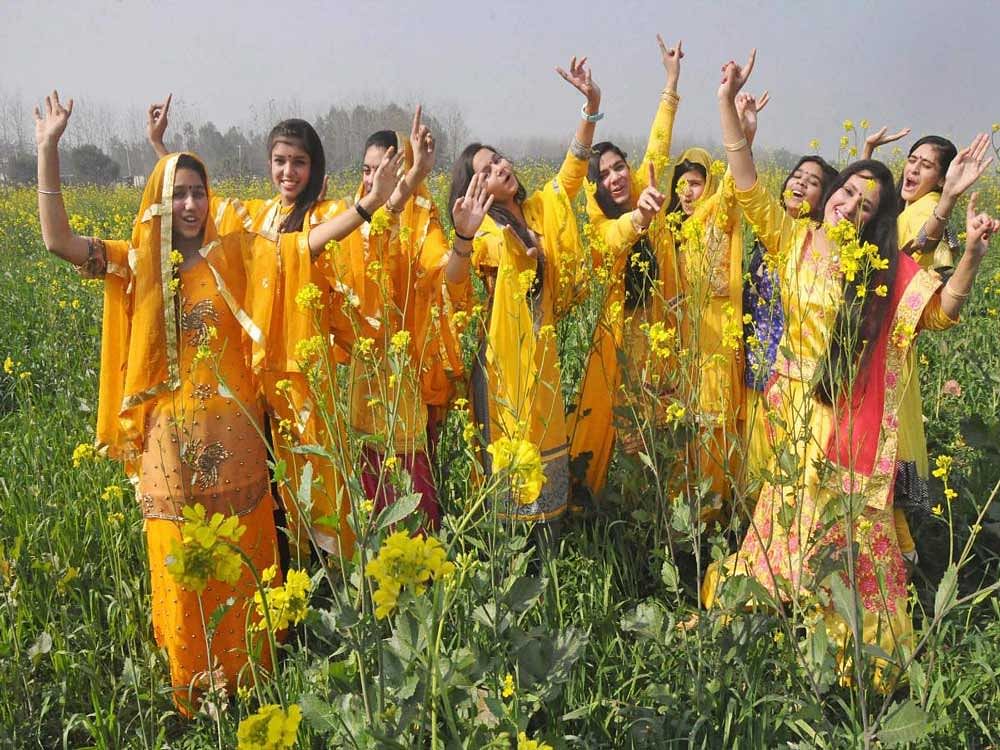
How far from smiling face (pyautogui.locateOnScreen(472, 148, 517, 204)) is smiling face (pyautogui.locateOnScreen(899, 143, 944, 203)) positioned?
2.22m

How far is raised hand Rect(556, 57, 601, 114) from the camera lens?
9.14 feet

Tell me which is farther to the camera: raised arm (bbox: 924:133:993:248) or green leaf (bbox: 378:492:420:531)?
raised arm (bbox: 924:133:993:248)

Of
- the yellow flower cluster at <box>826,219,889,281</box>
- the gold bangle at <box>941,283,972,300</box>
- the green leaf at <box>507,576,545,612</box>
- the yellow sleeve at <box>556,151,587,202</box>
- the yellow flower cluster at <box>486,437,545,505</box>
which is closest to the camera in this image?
the yellow flower cluster at <box>486,437,545,505</box>

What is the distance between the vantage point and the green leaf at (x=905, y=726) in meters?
1.23

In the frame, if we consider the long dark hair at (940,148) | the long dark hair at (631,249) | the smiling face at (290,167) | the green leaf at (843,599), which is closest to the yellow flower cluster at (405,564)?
the green leaf at (843,599)

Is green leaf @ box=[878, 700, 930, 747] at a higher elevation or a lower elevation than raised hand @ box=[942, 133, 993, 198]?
lower

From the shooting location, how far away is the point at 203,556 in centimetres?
88

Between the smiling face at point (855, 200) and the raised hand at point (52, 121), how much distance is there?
2.16 m

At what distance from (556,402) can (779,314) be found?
81cm

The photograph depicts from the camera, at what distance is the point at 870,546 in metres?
2.06

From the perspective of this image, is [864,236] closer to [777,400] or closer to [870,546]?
[777,400]

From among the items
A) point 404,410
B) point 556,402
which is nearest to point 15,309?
point 404,410

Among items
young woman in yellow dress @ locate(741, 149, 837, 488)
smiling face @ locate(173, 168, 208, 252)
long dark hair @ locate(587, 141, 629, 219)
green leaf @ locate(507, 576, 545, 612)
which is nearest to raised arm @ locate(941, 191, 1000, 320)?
young woman in yellow dress @ locate(741, 149, 837, 488)

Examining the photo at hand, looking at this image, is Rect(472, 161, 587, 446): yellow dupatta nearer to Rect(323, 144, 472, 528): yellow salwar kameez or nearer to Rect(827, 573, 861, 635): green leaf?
Rect(323, 144, 472, 528): yellow salwar kameez
